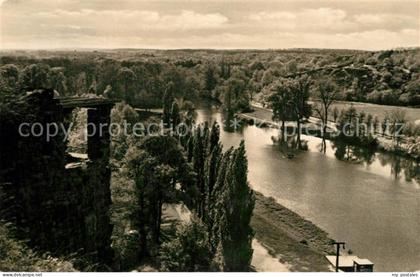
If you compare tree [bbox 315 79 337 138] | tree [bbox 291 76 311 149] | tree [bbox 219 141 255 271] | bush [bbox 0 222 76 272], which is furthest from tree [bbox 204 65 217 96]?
bush [bbox 0 222 76 272]

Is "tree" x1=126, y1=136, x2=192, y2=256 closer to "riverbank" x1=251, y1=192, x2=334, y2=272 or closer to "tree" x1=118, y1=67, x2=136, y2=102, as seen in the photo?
"riverbank" x1=251, y1=192, x2=334, y2=272

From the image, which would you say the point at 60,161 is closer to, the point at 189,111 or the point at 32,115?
the point at 32,115

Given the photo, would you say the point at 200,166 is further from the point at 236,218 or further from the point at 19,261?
the point at 19,261

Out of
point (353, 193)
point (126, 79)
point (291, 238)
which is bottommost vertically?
point (291, 238)

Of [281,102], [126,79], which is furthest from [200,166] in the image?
[126,79]

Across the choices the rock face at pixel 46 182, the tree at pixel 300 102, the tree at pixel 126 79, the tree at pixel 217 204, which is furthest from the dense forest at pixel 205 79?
the rock face at pixel 46 182

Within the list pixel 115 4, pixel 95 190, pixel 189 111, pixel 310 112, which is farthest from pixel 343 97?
pixel 95 190

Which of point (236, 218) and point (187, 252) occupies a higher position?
point (236, 218)
